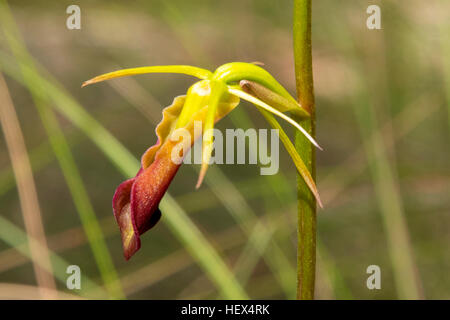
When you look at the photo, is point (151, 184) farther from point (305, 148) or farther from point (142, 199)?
point (305, 148)

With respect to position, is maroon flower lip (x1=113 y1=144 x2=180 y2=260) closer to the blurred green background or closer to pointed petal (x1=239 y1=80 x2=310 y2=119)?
pointed petal (x1=239 y1=80 x2=310 y2=119)

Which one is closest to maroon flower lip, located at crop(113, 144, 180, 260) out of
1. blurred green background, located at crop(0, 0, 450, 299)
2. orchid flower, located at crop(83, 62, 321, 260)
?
orchid flower, located at crop(83, 62, 321, 260)

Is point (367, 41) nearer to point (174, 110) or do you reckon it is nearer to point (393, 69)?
point (393, 69)

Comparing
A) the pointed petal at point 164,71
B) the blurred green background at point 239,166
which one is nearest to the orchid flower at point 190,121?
the pointed petal at point 164,71

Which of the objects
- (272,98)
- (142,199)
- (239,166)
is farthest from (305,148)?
(239,166)

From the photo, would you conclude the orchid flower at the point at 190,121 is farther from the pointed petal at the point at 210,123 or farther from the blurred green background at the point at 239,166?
the blurred green background at the point at 239,166
